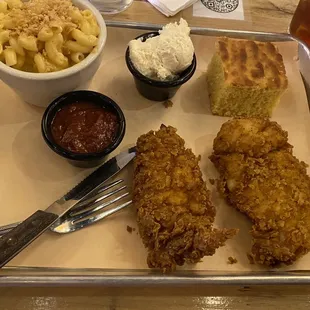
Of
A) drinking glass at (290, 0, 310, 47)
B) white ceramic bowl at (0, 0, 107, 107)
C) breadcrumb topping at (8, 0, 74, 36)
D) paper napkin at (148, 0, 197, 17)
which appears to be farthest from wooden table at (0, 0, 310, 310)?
paper napkin at (148, 0, 197, 17)

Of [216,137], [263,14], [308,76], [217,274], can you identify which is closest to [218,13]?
[263,14]

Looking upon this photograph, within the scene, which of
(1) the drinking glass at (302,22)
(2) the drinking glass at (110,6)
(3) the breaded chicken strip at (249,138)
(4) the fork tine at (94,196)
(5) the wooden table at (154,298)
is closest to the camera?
(5) the wooden table at (154,298)

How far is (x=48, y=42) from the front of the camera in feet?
5.31

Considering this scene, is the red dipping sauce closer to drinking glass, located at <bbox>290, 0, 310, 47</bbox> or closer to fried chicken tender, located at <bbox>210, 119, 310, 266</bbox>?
fried chicken tender, located at <bbox>210, 119, 310, 266</bbox>

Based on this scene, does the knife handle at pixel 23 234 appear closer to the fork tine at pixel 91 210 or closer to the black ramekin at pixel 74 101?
the fork tine at pixel 91 210

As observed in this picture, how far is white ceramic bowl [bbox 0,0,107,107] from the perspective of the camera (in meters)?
A: 1.58

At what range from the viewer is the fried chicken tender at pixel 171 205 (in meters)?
1.43

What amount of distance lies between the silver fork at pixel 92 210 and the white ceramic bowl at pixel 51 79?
0.42m

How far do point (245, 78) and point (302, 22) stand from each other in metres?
0.65

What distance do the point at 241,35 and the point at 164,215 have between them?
3.54 feet

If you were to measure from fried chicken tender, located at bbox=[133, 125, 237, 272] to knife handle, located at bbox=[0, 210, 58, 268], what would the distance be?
313mm

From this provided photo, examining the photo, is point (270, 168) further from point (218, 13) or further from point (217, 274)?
point (218, 13)

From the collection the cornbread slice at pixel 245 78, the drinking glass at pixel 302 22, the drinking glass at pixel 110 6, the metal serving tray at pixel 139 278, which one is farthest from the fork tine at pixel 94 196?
the drinking glass at pixel 302 22

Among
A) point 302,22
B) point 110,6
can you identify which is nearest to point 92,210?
point 110,6
